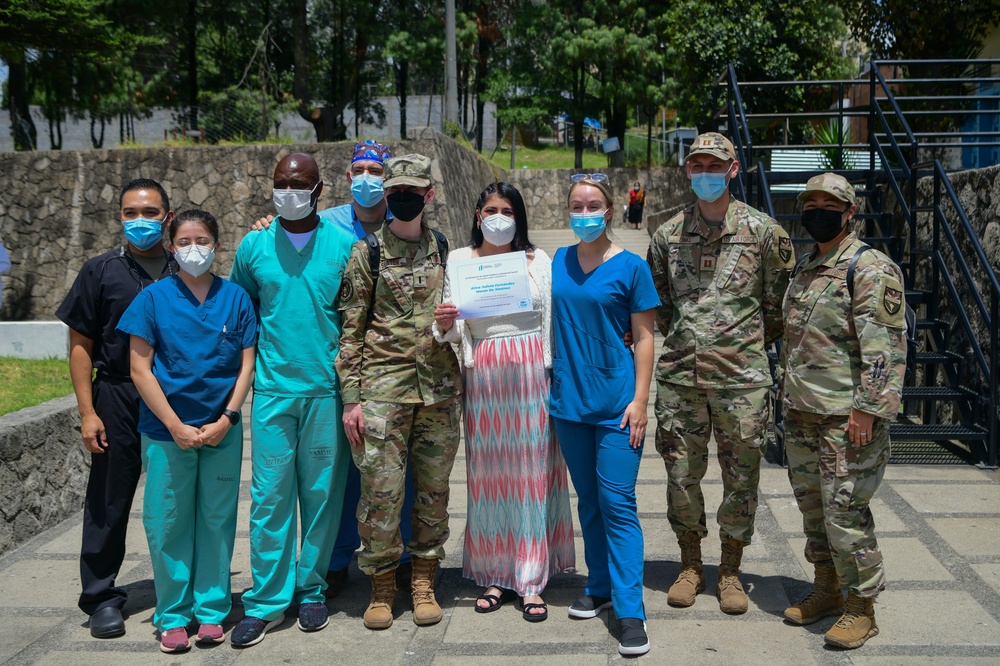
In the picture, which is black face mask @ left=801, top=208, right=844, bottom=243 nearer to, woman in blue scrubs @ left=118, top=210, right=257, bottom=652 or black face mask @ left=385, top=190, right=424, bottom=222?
black face mask @ left=385, top=190, right=424, bottom=222

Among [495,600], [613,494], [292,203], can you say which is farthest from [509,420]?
[292,203]

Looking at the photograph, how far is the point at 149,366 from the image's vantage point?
12.2 feet

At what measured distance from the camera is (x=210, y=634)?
3.76 m

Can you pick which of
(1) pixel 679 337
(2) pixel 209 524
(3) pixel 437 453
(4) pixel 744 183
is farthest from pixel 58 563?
(4) pixel 744 183

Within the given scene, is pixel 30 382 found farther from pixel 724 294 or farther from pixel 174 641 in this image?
pixel 724 294

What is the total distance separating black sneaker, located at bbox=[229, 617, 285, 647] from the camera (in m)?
3.73

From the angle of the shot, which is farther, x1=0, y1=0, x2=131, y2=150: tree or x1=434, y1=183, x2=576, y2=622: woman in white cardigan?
x1=0, y1=0, x2=131, y2=150: tree

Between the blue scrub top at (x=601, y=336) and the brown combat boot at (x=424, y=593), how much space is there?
2.99ft

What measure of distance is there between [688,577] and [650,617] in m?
0.28

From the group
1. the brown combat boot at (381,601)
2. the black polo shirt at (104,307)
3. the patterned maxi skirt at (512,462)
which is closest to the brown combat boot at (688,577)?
the patterned maxi skirt at (512,462)

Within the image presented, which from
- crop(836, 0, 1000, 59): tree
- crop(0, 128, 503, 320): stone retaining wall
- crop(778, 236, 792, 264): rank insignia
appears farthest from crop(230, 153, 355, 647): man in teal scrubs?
crop(836, 0, 1000, 59): tree

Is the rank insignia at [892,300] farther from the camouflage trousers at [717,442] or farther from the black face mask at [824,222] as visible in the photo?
the camouflage trousers at [717,442]

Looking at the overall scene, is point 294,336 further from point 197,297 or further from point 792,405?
point 792,405

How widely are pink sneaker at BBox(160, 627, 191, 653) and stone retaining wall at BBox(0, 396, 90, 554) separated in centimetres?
170
